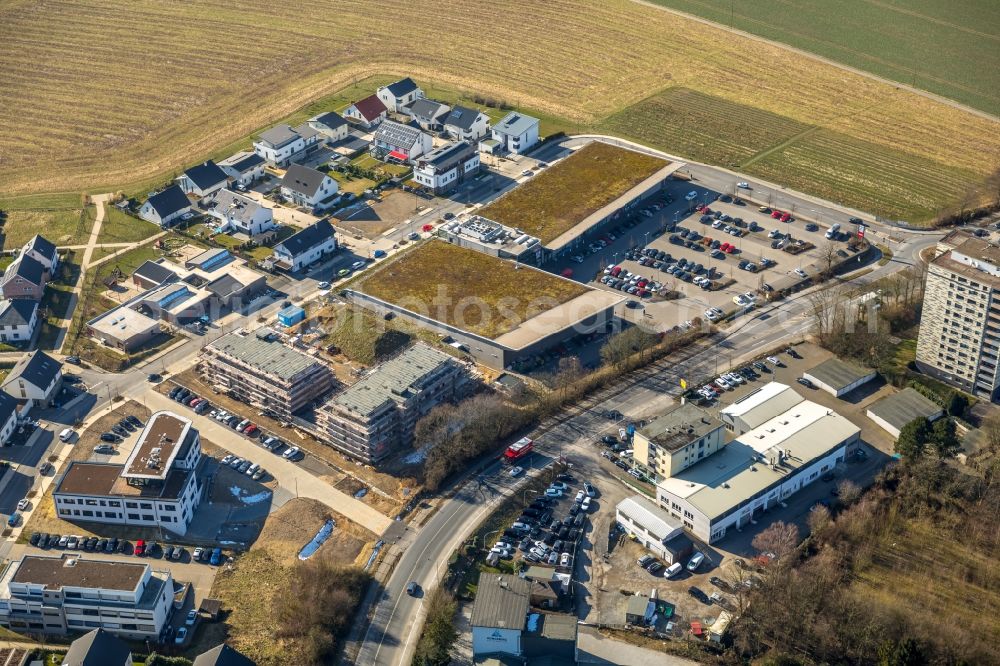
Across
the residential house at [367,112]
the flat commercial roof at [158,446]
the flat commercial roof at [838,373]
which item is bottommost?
the flat commercial roof at [838,373]

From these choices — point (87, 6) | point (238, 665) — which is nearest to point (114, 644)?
point (238, 665)

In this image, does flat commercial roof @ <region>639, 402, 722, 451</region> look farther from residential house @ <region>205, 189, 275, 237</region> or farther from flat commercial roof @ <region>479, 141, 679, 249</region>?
residential house @ <region>205, 189, 275, 237</region>

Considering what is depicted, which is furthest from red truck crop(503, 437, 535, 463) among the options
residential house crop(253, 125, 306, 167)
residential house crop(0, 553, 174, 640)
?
residential house crop(253, 125, 306, 167)

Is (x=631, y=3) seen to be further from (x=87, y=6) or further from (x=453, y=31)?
(x=87, y=6)

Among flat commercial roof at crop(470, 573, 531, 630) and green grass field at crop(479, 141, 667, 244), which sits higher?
green grass field at crop(479, 141, 667, 244)

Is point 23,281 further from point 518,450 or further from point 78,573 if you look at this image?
point 518,450

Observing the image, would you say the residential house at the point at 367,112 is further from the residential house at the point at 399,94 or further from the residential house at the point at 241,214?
the residential house at the point at 241,214

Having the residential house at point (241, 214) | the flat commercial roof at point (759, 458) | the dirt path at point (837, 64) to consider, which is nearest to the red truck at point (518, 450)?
the flat commercial roof at point (759, 458)
